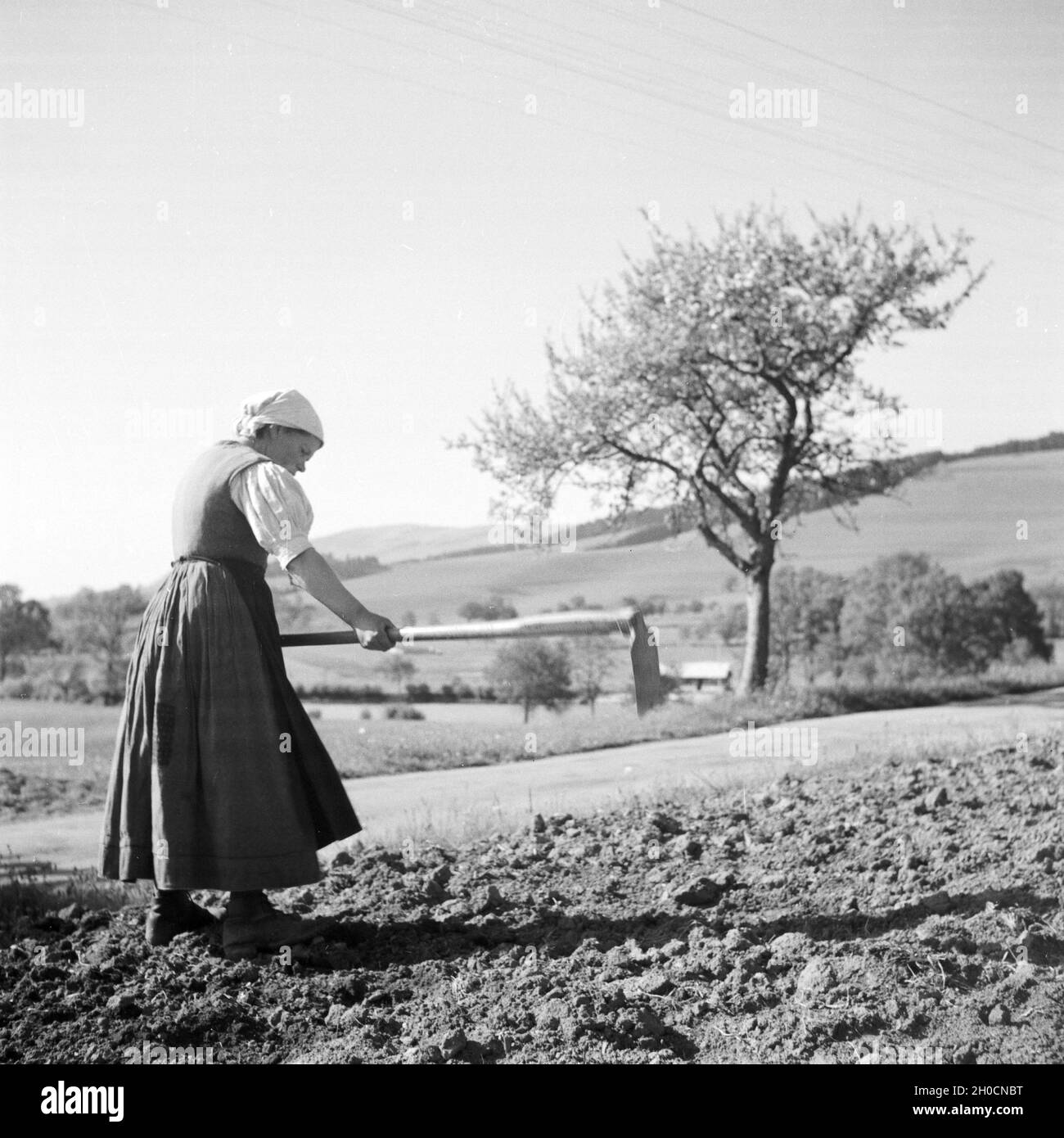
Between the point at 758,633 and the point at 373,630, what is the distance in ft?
40.1

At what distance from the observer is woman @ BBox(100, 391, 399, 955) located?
4.17m

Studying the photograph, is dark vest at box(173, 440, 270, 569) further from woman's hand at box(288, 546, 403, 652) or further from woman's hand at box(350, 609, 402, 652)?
woman's hand at box(350, 609, 402, 652)

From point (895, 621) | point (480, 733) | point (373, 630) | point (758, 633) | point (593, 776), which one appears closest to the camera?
point (373, 630)

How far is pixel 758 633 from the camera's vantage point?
1565 centimetres

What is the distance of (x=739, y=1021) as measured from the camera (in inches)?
139

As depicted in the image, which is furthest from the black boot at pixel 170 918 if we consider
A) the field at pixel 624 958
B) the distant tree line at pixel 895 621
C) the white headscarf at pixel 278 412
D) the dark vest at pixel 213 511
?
the distant tree line at pixel 895 621

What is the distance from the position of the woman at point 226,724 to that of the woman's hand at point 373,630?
0.28ft

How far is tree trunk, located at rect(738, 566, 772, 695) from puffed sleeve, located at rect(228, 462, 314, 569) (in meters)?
12.1

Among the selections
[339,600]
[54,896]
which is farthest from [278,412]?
[54,896]

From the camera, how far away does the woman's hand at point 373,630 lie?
393cm

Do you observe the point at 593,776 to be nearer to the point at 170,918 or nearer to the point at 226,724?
the point at 170,918

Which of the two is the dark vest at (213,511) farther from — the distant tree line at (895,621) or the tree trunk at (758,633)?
the distant tree line at (895,621)

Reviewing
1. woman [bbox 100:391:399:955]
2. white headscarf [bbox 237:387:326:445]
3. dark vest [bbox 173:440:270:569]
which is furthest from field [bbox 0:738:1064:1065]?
white headscarf [bbox 237:387:326:445]

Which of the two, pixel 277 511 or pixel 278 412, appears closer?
pixel 277 511
